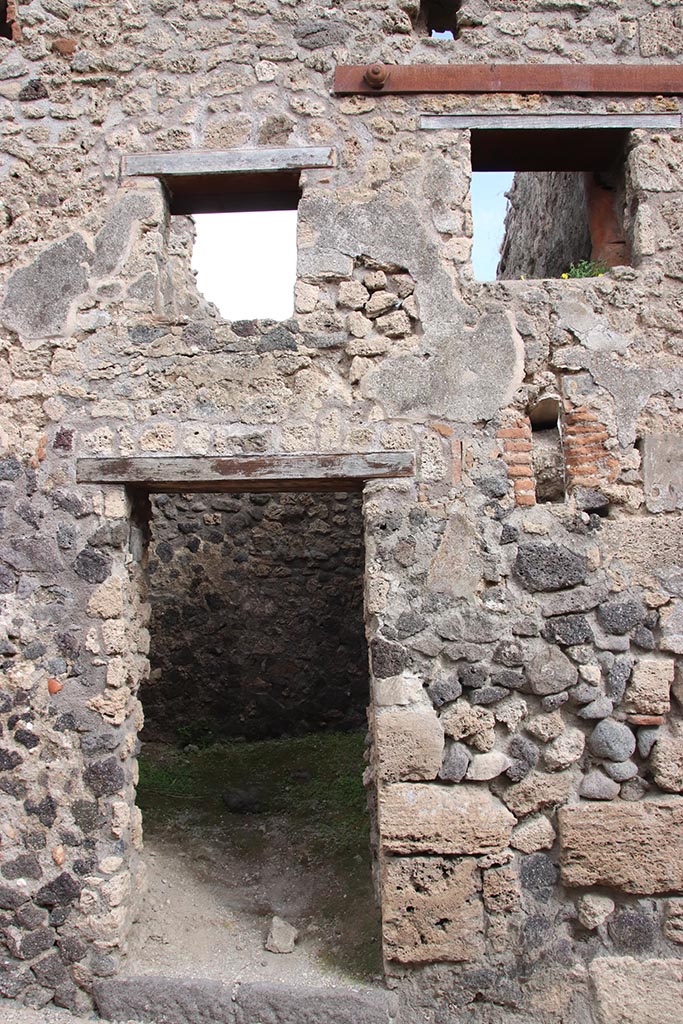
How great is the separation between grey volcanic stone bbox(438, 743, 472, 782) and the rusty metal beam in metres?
3.26

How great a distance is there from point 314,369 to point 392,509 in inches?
31.1

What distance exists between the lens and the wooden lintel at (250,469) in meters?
4.01

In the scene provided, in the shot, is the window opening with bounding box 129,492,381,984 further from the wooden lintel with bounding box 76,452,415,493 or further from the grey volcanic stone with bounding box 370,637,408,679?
the wooden lintel with bounding box 76,452,415,493

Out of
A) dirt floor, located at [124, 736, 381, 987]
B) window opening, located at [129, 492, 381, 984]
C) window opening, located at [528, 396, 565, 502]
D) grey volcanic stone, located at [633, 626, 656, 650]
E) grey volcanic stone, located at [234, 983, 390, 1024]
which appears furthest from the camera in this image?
window opening, located at [129, 492, 381, 984]

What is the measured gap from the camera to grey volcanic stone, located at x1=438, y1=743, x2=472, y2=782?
381 cm

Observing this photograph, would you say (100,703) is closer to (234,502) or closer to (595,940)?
(595,940)

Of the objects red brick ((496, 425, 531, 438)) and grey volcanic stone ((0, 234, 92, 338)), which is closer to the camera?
red brick ((496, 425, 531, 438))

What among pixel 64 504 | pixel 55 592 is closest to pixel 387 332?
pixel 64 504

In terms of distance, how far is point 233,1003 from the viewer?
3744 millimetres

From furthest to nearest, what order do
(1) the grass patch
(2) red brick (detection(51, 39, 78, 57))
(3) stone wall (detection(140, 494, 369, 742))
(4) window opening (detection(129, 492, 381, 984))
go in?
(3) stone wall (detection(140, 494, 369, 742)) → (4) window opening (detection(129, 492, 381, 984)) → (1) the grass patch → (2) red brick (detection(51, 39, 78, 57))

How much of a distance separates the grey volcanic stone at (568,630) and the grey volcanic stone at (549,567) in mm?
149

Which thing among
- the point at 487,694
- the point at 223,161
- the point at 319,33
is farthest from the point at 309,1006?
the point at 319,33

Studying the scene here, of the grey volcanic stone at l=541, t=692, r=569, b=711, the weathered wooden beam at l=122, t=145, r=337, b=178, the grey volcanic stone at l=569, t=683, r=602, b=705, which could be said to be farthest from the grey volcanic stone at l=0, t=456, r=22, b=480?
the grey volcanic stone at l=569, t=683, r=602, b=705

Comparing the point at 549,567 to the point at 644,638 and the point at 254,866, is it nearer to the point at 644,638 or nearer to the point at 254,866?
the point at 644,638
